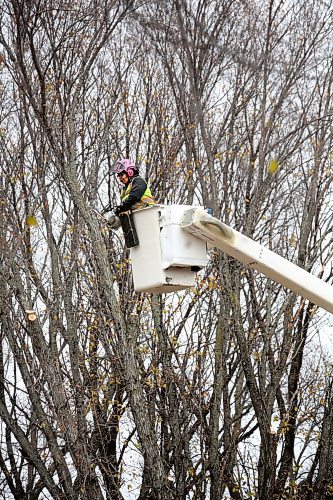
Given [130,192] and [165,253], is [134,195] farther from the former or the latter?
[165,253]

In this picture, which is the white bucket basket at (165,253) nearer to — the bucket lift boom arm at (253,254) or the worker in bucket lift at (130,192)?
the bucket lift boom arm at (253,254)

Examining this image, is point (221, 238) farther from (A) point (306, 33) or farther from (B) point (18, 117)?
(B) point (18, 117)

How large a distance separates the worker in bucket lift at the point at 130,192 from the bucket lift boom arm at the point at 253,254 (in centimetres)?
A: 52

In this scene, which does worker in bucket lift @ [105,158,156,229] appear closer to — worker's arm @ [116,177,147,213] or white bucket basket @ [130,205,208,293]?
worker's arm @ [116,177,147,213]

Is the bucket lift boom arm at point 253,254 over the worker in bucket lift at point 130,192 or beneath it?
beneath

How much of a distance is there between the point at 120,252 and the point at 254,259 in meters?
7.21

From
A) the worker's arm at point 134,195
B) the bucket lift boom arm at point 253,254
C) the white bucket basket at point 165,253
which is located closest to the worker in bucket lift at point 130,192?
the worker's arm at point 134,195

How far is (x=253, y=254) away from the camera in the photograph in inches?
175

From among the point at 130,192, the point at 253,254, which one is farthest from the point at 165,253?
the point at 130,192

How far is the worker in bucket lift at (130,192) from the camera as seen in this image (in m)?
4.80

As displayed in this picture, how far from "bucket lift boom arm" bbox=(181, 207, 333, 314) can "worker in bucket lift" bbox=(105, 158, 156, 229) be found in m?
0.52

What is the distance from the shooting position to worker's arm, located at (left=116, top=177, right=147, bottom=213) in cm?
479

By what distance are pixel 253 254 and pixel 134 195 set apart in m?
0.87

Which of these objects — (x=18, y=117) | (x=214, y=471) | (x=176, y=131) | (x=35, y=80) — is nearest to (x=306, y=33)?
(x=176, y=131)
